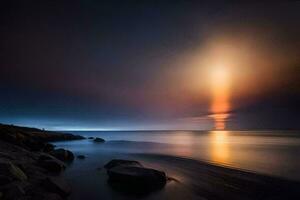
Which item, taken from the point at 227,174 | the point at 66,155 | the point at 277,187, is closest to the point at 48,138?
the point at 66,155

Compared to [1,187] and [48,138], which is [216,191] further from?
[48,138]

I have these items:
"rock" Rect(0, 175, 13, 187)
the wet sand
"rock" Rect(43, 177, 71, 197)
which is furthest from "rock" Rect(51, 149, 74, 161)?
"rock" Rect(0, 175, 13, 187)

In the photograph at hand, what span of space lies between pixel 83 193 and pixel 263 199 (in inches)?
534

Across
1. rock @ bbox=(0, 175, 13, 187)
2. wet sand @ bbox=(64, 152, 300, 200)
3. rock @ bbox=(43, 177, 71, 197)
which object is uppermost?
rock @ bbox=(0, 175, 13, 187)

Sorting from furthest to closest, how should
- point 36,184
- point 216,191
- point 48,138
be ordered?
1. point 48,138
2. point 216,191
3. point 36,184

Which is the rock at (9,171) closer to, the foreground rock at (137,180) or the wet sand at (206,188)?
the wet sand at (206,188)

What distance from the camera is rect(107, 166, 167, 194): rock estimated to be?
18.7m

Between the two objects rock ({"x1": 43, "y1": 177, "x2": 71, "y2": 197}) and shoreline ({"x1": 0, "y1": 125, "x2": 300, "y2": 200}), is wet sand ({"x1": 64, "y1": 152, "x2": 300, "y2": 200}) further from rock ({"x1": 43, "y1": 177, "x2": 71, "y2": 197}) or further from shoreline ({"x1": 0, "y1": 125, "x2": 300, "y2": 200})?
rock ({"x1": 43, "y1": 177, "x2": 71, "y2": 197})

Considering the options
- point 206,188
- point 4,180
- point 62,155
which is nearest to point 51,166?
point 4,180

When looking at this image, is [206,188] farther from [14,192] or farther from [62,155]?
[62,155]

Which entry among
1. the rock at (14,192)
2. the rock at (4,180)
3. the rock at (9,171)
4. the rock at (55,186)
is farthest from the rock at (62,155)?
the rock at (14,192)

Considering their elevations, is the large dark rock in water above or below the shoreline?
above

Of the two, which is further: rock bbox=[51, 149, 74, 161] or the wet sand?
rock bbox=[51, 149, 74, 161]

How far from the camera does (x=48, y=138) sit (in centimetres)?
10169
